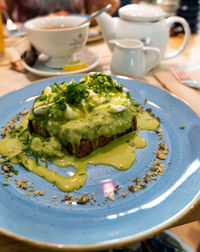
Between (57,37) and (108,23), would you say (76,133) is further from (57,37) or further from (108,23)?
(108,23)

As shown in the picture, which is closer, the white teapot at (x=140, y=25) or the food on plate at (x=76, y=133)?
the food on plate at (x=76, y=133)

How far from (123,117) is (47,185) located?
1.59 feet

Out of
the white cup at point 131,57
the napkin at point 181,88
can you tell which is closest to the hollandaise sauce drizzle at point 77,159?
the napkin at point 181,88

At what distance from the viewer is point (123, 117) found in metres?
1.21

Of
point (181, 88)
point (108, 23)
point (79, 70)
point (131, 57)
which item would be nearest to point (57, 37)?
point (79, 70)

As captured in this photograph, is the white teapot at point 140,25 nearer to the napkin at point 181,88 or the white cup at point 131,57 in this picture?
the white cup at point 131,57

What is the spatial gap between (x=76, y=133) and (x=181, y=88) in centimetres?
86

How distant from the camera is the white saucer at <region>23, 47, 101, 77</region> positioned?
1729 mm

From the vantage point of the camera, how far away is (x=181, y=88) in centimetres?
162

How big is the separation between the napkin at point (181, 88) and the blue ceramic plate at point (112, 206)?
0.30 m

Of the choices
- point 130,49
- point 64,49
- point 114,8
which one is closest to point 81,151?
point 130,49

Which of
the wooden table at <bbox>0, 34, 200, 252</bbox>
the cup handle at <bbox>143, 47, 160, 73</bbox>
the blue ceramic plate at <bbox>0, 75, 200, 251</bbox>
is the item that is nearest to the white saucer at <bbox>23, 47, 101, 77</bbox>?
the wooden table at <bbox>0, 34, 200, 252</bbox>

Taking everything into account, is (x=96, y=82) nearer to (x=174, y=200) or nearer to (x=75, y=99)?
(x=75, y=99)

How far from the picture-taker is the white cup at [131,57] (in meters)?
1.63
